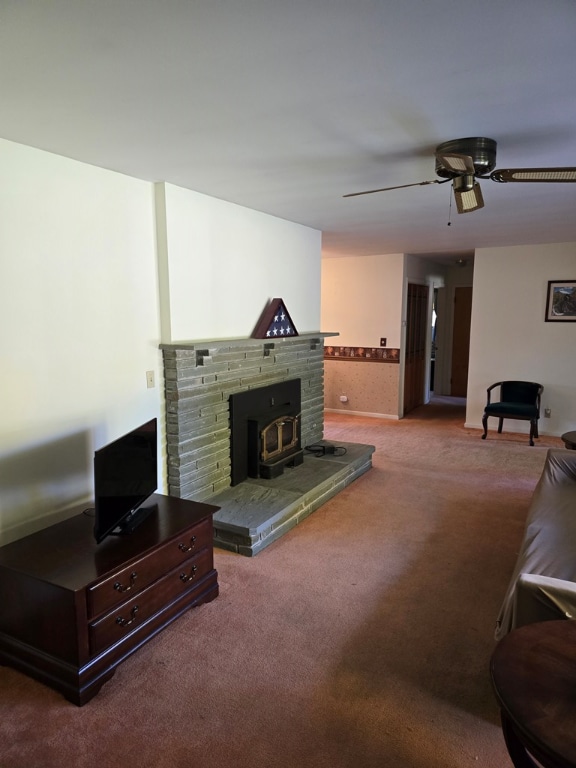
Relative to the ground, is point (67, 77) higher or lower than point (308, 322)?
higher

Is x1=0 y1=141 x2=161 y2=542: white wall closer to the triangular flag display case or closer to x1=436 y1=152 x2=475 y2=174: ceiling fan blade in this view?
the triangular flag display case

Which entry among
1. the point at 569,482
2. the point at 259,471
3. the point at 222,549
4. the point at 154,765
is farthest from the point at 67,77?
the point at 569,482

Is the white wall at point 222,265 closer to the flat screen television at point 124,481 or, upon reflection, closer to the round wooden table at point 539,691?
the flat screen television at point 124,481

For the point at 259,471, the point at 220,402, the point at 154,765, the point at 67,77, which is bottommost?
the point at 154,765

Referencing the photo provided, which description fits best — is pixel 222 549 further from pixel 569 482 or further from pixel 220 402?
pixel 569 482

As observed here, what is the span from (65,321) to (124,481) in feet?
3.01

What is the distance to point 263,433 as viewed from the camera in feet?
13.1

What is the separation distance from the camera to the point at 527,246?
19.2 feet

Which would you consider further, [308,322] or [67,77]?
[308,322]

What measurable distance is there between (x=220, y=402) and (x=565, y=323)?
171 inches

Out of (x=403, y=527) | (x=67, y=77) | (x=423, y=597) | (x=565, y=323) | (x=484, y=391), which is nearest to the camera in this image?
(x=67, y=77)

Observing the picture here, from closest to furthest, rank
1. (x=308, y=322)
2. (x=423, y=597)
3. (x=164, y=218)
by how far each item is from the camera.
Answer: (x=423, y=597)
(x=164, y=218)
(x=308, y=322)

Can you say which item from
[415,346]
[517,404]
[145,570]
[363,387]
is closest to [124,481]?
[145,570]

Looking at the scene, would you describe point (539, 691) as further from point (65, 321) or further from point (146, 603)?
point (65, 321)
